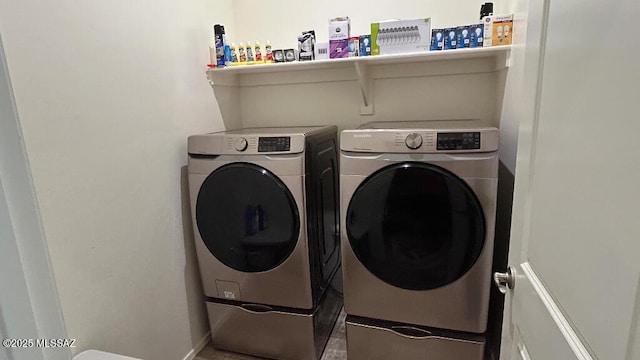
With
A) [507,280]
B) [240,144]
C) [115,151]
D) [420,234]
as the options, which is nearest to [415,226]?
[420,234]

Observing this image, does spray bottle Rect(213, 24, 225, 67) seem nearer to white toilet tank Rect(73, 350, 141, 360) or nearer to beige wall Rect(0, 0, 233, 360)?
beige wall Rect(0, 0, 233, 360)

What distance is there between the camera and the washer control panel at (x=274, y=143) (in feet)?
5.23

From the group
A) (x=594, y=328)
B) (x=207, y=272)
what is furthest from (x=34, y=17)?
(x=594, y=328)

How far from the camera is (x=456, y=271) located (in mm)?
1476

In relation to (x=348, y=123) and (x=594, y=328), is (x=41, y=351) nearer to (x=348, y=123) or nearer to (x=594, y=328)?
(x=594, y=328)

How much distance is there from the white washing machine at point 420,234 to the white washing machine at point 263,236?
21 centimetres

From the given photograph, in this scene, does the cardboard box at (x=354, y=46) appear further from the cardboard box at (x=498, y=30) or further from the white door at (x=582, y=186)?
the white door at (x=582, y=186)

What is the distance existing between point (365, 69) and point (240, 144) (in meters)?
0.92

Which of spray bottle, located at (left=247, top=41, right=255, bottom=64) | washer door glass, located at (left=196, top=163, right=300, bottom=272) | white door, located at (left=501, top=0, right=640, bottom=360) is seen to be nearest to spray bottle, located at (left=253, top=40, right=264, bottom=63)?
spray bottle, located at (left=247, top=41, right=255, bottom=64)

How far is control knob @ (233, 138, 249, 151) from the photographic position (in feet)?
5.38

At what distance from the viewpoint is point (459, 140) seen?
1400 millimetres

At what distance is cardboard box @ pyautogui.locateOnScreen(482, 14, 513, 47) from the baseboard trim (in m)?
2.12

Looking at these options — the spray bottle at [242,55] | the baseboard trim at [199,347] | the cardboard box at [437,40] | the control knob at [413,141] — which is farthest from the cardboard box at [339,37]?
the baseboard trim at [199,347]

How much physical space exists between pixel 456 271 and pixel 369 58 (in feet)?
3.57
